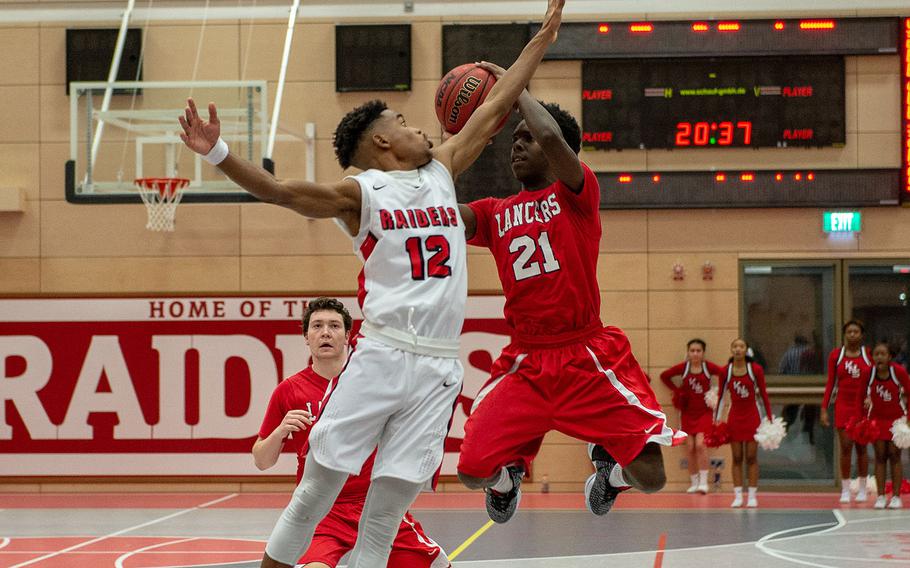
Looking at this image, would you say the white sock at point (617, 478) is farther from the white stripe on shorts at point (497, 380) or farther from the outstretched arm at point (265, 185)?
the outstretched arm at point (265, 185)

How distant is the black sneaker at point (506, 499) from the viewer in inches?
225

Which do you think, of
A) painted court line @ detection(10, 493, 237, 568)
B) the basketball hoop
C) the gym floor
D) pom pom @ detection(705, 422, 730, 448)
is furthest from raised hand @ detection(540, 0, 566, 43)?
pom pom @ detection(705, 422, 730, 448)

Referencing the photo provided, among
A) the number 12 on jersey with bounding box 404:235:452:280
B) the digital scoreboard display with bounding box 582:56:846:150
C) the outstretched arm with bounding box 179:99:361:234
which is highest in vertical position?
the digital scoreboard display with bounding box 582:56:846:150

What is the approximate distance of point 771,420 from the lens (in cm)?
1187

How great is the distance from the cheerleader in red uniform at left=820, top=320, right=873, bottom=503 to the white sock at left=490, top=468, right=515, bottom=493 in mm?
6731

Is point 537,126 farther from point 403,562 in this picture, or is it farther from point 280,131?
point 280,131

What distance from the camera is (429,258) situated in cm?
433

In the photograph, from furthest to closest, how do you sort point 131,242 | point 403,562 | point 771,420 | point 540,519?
point 131,242 < point 771,420 < point 540,519 < point 403,562

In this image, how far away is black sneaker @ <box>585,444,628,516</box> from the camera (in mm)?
5703

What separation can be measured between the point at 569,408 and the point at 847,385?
7.07 metres

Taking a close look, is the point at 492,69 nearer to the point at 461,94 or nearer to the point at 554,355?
the point at 461,94

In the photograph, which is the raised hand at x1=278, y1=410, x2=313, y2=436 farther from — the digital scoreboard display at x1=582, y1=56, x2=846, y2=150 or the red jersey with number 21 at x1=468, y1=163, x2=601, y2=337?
the digital scoreboard display at x1=582, y1=56, x2=846, y2=150

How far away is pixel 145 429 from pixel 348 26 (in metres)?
5.07

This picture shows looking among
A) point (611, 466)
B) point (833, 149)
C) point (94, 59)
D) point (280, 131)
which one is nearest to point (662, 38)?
point (833, 149)
